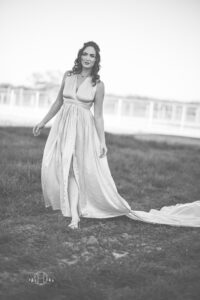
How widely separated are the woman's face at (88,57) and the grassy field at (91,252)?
197cm

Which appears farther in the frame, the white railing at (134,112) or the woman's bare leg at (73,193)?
the white railing at (134,112)

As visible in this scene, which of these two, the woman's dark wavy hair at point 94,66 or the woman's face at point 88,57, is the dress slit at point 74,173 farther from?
the woman's face at point 88,57

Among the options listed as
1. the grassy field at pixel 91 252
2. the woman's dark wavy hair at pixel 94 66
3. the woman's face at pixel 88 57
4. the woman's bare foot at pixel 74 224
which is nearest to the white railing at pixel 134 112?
the grassy field at pixel 91 252

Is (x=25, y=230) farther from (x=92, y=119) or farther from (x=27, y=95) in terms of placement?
Result: (x=27, y=95)

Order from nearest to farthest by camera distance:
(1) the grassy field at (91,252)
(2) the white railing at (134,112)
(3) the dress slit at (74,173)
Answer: (1) the grassy field at (91,252) < (3) the dress slit at (74,173) < (2) the white railing at (134,112)

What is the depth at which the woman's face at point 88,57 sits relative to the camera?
15.1ft

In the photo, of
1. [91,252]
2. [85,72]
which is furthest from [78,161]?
[91,252]

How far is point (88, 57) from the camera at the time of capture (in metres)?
4.61

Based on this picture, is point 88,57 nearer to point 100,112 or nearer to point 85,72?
point 85,72

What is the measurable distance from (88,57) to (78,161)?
129 cm

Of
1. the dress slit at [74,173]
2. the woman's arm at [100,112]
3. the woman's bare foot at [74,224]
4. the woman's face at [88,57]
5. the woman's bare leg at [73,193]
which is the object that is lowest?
the woman's bare foot at [74,224]

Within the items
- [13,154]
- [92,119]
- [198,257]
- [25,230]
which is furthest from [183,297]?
[13,154]

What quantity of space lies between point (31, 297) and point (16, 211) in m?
2.48

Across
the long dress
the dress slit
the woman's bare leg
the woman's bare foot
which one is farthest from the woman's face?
the woman's bare foot
